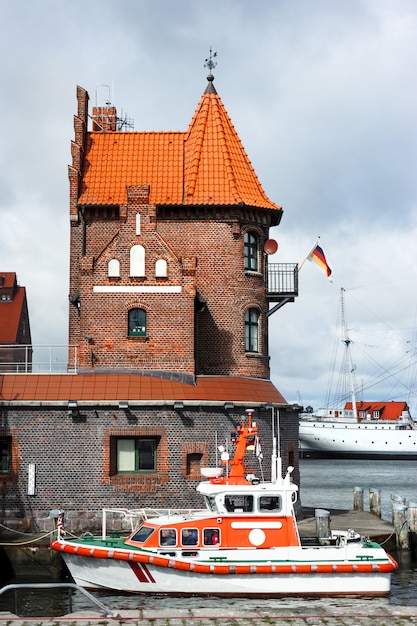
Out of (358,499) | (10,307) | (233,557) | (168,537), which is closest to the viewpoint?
(233,557)

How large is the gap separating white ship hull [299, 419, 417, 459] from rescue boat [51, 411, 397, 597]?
104 m

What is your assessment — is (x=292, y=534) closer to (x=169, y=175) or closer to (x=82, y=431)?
(x=82, y=431)

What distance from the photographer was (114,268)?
3375cm

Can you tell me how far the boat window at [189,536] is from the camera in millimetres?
24469

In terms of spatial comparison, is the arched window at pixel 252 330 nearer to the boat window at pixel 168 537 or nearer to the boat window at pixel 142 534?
the boat window at pixel 142 534

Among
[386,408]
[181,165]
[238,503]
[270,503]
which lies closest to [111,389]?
[238,503]

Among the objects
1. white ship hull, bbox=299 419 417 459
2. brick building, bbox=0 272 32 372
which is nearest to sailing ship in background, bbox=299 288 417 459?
white ship hull, bbox=299 419 417 459

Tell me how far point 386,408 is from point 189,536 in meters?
135

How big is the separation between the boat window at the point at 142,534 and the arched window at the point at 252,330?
12.5m

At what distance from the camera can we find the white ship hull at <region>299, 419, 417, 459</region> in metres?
128

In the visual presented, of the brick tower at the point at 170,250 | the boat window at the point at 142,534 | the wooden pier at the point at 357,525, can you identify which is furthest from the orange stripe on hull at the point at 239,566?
the brick tower at the point at 170,250

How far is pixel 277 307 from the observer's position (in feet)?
125

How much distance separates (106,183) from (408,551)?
61.4 feet

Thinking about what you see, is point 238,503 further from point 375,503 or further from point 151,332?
point 375,503
